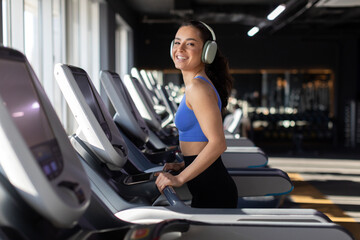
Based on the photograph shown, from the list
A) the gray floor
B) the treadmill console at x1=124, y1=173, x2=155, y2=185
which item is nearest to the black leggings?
the treadmill console at x1=124, y1=173, x2=155, y2=185

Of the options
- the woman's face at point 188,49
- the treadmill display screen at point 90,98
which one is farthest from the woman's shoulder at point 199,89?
the treadmill display screen at point 90,98

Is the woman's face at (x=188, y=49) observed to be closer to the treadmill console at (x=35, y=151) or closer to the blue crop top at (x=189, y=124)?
the blue crop top at (x=189, y=124)

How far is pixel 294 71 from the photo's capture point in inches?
552

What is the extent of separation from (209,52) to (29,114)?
948 mm

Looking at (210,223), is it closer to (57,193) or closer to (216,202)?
(216,202)

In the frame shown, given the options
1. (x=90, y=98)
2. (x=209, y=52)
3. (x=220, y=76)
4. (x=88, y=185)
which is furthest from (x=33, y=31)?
(x=88, y=185)

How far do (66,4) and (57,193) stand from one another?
19.6 ft

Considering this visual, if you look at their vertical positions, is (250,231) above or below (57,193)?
below

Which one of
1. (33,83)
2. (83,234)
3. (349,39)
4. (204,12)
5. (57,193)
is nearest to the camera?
(57,193)

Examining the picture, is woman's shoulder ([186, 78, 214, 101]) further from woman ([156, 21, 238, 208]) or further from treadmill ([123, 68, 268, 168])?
treadmill ([123, 68, 268, 168])

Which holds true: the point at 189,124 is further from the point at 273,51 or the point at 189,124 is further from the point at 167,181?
the point at 273,51

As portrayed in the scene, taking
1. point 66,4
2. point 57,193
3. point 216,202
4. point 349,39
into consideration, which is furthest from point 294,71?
point 57,193

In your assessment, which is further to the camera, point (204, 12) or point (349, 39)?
point (349, 39)

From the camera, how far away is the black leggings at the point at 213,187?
199 cm
